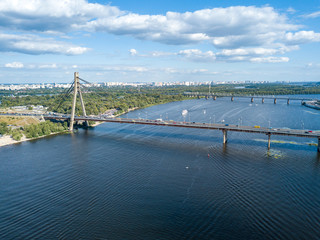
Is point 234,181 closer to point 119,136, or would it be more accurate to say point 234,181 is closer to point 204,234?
point 204,234

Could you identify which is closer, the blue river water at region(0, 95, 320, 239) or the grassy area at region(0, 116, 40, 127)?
the blue river water at region(0, 95, 320, 239)

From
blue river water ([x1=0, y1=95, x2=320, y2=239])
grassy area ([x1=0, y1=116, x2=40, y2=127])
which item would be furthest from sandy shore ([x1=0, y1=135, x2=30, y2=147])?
grassy area ([x1=0, y1=116, x2=40, y2=127])

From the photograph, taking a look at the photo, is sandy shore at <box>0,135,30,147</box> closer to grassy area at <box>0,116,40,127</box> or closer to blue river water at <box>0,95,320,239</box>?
blue river water at <box>0,95,320,239</box>

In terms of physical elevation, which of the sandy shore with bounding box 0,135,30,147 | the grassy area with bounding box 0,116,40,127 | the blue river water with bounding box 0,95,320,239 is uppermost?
the grassy area with bounding box 0,116,40,127

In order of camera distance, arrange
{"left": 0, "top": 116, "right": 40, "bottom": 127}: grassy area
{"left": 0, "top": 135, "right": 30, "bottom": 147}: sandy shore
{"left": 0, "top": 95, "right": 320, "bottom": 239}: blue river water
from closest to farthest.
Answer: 1. {"left": 0, "top": 95, "right": 320, "bottom": 239}: blue river water
2. {"left": 0, "top": 135, "right": 30, "bottom": 147}: sandy shore
3. {"left": 0, "top": 116, "right": 40, "bottom": 127}: grassy area

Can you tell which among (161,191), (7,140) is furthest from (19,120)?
(161,191)

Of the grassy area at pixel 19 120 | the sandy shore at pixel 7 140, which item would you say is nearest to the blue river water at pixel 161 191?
the sandy shore at pixel 7 140

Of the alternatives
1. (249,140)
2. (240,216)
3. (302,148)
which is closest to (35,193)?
(240,216)

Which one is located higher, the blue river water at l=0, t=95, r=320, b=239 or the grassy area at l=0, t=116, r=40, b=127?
the grassy area at l=0, t=116, r=40, b=127
